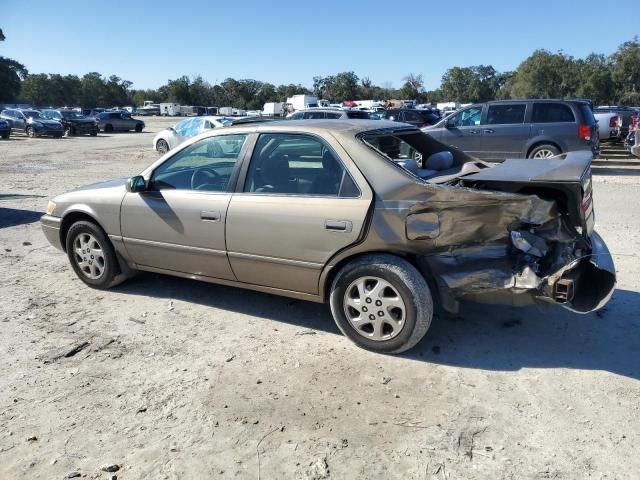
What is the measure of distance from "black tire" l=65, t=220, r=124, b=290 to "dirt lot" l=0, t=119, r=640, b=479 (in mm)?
131

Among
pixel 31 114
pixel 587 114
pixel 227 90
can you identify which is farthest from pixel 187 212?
pixel 227 90

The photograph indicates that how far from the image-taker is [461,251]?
3.48m

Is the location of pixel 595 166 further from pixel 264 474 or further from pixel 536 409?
pixel 264 474

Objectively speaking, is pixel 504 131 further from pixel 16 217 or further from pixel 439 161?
pixel 16 217

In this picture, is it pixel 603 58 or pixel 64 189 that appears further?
pixel 603 58

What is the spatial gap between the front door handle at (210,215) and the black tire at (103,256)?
124 centimetres

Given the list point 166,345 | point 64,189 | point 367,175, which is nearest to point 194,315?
point 166,345

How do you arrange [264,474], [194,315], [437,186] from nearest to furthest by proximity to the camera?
[264,474]
[437,186]
[194,315]

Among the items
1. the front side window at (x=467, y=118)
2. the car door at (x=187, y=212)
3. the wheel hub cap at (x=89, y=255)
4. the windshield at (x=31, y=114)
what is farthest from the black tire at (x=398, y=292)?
Answer: the windshield at (x=31, y=114)

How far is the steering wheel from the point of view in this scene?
4.44m

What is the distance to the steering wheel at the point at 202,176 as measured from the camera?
444 centimetres

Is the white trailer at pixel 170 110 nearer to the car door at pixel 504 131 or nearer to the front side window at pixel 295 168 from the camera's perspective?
the car door at pixel 504 131

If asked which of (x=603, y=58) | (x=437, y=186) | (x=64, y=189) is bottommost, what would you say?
Answer: (x=64, y=189)

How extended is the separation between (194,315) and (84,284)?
1.58 metres
